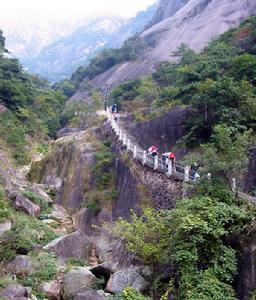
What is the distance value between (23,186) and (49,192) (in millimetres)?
2329

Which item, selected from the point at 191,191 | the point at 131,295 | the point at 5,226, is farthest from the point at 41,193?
the point at 131,295

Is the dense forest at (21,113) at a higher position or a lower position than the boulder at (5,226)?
higher

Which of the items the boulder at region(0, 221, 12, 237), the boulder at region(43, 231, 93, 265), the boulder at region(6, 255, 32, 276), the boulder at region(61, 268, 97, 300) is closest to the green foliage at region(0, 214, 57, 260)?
the boulder at region(0, 221, 12, 237)

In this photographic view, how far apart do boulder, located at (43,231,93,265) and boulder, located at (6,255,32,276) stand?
5.86ft

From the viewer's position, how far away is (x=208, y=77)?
27.4m

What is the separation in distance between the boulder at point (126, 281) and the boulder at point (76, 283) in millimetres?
719

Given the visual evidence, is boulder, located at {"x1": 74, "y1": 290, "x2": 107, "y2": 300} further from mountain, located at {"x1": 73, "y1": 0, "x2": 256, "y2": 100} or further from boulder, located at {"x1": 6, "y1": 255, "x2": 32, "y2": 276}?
mountain, located at {"x1": 73, "y1": 0, "x2": 256, "y2": 100}

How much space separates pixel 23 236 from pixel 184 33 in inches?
1894

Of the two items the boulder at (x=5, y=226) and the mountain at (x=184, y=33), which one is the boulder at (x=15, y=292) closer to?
the boulder at (x=5, y=226)

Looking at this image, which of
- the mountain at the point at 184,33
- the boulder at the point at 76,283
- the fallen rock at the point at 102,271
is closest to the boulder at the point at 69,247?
the fallen rock at the point at 102,271

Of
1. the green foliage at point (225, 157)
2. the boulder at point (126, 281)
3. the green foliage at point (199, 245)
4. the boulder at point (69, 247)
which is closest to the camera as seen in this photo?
the green foliage at point (199, 245)

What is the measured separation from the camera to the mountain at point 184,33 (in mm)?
56312

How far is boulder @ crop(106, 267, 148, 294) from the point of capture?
43.8 feet

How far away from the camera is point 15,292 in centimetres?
1377
